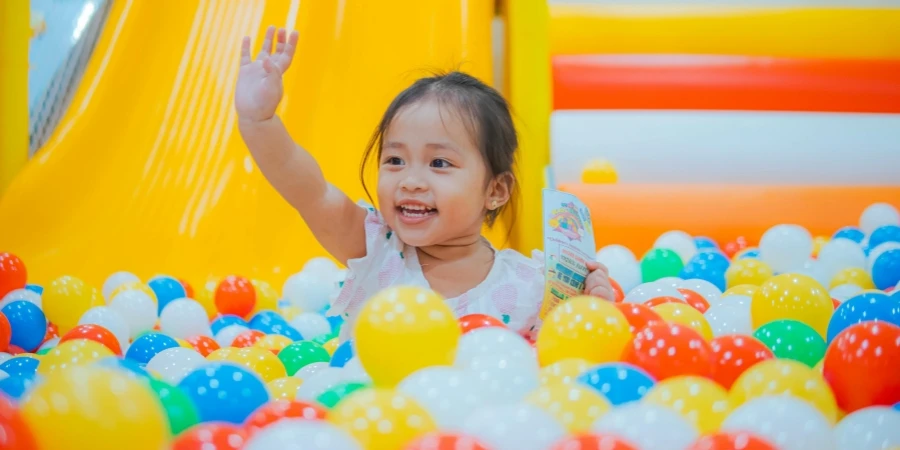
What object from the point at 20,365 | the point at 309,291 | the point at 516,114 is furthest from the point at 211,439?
the point at 516,114

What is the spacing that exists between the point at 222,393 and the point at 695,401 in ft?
1.36

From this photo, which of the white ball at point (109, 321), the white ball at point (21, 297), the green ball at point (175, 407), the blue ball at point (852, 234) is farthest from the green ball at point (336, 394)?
the blue ball at point (852, 234)

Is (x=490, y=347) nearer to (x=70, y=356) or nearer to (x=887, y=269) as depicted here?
(x=70, y=356)

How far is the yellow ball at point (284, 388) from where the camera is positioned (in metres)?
0.95

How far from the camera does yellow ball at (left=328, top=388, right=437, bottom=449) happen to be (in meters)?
0.63

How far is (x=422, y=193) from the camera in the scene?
130 centimetres

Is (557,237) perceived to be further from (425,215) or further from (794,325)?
(794,325)

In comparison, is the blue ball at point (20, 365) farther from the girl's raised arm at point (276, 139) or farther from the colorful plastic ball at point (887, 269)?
the colorful plastic ball at point (887, 269)

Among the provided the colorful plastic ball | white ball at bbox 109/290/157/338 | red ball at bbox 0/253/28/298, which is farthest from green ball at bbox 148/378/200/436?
the colorful plastic ball

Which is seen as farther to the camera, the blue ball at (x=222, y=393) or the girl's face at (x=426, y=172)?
the girl's face at (x=426, y=172)

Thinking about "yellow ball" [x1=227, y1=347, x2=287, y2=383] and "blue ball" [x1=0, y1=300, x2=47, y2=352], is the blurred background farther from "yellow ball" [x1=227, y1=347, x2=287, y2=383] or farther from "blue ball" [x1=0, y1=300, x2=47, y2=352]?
"yellow ball" [x1=227, y1=347, x2=287, y2=383]

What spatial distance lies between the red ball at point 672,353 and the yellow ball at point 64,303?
3.52 ft

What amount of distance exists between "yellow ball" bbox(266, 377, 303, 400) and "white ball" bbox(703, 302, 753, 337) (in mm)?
599

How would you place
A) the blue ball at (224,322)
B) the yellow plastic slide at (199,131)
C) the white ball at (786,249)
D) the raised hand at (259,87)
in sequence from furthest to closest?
the yellow plastic slide at (199,131), the white ball at (786,249), the blue ball at (224,322), the raised hand at (259,87)
